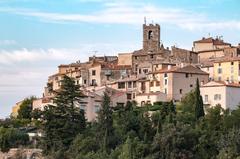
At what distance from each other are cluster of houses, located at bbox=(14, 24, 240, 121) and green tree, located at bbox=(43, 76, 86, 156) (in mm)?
2700

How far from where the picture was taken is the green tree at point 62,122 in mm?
50031

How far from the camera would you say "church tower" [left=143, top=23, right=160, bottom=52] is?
68312 millimetres

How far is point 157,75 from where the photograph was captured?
57.8 m

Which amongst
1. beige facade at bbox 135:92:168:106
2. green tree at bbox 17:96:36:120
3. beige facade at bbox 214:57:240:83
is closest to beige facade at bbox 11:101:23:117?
green tree at bbox 17:96:36:120

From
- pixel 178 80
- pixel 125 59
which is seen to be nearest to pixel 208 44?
pixel 125 59

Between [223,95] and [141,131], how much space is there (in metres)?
6.72

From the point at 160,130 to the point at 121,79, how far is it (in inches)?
614

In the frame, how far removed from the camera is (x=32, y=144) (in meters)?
53.5

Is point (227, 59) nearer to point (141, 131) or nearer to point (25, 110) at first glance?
point (141, 131)

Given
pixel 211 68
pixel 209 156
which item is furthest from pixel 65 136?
pixel 211 68

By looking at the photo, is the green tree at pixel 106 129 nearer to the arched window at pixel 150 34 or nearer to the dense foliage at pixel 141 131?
the dense foliage at pixel 141 131

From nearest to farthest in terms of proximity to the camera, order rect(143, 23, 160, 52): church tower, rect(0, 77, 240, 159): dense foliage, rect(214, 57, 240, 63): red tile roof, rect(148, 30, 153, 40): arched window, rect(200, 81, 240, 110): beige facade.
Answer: rect(0, 77, 240, 159): dense foliage → rect(200, 81, 240, 110): beige facade → rect(214, 57, 240, 63): red tile roof → rect(143, 23, 160, 52): church tower → rect(148, 30, 153, 40): arched window

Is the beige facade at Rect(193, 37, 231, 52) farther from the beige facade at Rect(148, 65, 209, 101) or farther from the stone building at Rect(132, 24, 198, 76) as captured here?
the beige facade at Rect(148, 65, 209, 101)

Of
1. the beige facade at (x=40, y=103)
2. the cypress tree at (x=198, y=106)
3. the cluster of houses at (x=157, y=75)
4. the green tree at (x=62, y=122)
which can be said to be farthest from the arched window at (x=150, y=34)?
the cypress tree at (x=198, y=106)
